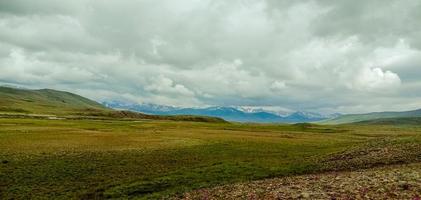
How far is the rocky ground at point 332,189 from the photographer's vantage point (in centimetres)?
2594

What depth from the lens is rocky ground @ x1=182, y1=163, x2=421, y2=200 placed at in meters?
25.9

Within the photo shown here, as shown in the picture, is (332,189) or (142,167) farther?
(142,167)

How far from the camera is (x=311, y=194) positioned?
2797 centimetres

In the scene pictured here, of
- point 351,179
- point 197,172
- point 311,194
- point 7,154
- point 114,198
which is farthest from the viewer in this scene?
point 7,154

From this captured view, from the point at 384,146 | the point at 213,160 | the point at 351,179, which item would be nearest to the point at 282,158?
the point at 213,160

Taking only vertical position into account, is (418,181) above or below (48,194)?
above

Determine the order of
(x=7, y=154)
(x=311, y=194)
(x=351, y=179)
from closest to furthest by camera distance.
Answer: (x=311, y=194) < (x=351, y=179) < (x=7, y=154)

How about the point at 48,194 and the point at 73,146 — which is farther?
the point at 73,146

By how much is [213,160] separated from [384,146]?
26608 mm

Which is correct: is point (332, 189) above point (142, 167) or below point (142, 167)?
above

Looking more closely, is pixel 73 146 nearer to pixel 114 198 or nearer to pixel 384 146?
pixel 114 198

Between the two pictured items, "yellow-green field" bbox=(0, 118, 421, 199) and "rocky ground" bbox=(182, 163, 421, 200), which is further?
"yellow-green field" bbox=(0, 118, 421, 199)

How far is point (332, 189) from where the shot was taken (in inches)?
1137

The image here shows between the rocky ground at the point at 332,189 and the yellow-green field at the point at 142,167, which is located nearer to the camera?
the rocky ground at the point at 332,189
